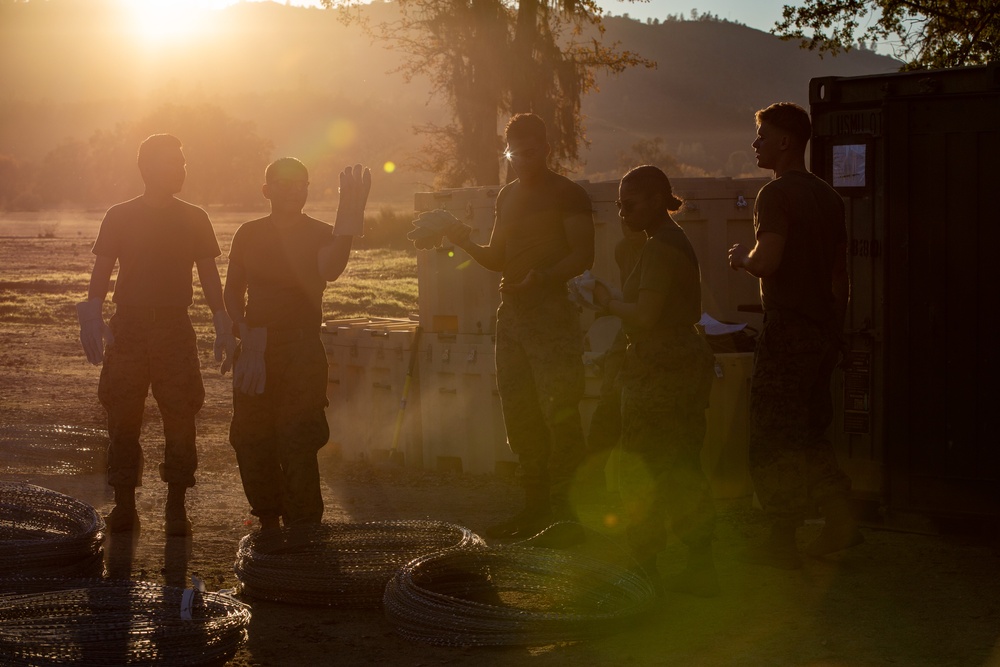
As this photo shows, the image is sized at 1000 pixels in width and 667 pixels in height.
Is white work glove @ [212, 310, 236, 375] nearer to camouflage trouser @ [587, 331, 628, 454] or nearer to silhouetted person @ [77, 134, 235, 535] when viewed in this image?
silhouetted person @ [77, 134, 235, 535]

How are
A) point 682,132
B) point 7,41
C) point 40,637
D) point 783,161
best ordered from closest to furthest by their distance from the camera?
point 40,637 < point 783,161 < point 682,132 < point 7,41

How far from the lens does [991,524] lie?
700cm

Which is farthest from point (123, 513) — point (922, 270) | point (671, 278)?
point (922, 270)

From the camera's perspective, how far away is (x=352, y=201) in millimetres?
6469

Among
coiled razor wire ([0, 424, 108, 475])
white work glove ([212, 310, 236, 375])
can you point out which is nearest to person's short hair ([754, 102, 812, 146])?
white work glove ([212, 310, 236, 375])

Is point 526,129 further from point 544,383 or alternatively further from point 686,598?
point 686,598

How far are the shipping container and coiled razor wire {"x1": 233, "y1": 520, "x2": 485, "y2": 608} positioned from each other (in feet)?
8.29

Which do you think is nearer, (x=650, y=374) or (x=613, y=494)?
(x=650, y=374)

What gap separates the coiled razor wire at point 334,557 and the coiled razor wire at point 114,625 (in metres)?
0.52

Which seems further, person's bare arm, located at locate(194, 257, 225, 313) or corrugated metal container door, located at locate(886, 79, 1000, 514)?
Answer: person's bare arm, located at locate(194, 257, 225, 313)

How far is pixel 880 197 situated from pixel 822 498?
6.17 feet

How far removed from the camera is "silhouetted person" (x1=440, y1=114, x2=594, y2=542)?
6824mm

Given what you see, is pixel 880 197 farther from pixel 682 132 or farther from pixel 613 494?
pixel 682 132

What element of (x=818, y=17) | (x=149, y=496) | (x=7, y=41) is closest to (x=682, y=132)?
(x=7, y=41)
